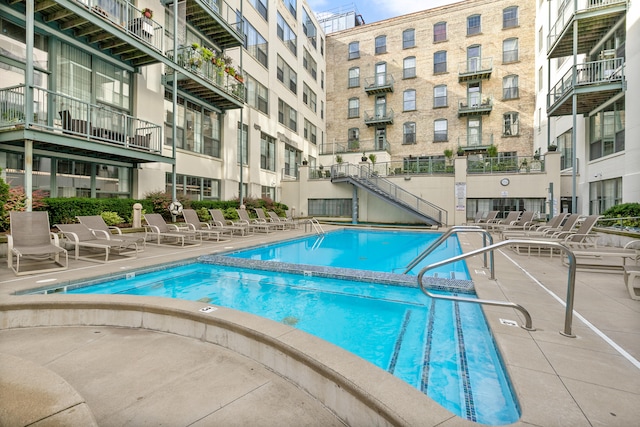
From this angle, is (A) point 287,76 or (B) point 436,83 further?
(B) point 436,83

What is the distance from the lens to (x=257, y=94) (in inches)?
791

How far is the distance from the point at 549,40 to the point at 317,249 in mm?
18669

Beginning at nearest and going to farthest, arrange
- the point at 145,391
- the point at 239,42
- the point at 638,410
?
the point at 638,410 → the point at 145,391 → the point at 239,42

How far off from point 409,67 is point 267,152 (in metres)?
15.6

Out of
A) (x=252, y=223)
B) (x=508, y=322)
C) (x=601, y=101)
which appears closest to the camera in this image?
(x=508, y=322)

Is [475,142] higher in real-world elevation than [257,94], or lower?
lower

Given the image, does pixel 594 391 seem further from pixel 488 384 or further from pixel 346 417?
pixel 346 417

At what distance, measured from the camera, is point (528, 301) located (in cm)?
426

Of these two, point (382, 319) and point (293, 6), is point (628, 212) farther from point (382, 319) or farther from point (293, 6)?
point (293, 6)

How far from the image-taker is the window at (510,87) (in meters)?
24.5

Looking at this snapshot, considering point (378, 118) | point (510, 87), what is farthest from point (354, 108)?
point (510, 87)

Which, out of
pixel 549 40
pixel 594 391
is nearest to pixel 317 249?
pixel 594 391

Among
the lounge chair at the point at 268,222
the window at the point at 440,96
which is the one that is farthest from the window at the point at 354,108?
the lounge chair at the point at 268,222

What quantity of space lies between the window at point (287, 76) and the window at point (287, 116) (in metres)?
1.56
